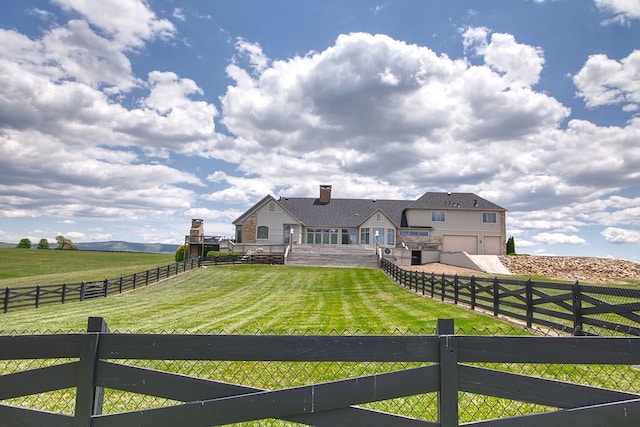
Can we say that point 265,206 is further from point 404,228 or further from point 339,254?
point 404,228

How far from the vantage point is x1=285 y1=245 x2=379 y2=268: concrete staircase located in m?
44.7

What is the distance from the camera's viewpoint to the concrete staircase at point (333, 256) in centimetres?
4469

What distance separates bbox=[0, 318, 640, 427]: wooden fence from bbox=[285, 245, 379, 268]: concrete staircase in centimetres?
4093

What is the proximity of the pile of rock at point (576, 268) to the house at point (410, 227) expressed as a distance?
5731 millimetres

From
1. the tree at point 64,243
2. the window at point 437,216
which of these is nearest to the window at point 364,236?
the window at point 437,216

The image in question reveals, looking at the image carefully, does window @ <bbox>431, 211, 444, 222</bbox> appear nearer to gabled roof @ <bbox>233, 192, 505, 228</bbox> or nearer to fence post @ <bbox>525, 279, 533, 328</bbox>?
gabled roof @ <bbox>233, 192, 505, 228</bbox>

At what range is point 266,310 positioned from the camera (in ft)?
56.6

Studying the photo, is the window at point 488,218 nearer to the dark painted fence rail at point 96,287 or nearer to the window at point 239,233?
the dark painted fence rail at point 96,287

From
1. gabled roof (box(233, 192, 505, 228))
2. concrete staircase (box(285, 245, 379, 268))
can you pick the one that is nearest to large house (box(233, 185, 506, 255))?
gabled roof (box(233, 192, 505, 228))

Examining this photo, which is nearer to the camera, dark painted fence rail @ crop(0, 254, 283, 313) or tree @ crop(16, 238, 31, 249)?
dark painted fence rail @ crop(0, 254, 283, 313)

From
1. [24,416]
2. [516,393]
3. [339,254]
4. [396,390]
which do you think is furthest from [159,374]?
[339,254]

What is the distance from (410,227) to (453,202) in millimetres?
6591

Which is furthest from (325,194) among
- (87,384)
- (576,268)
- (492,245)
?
(87,384)

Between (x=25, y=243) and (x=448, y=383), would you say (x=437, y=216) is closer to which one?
(x=448, y=383)
